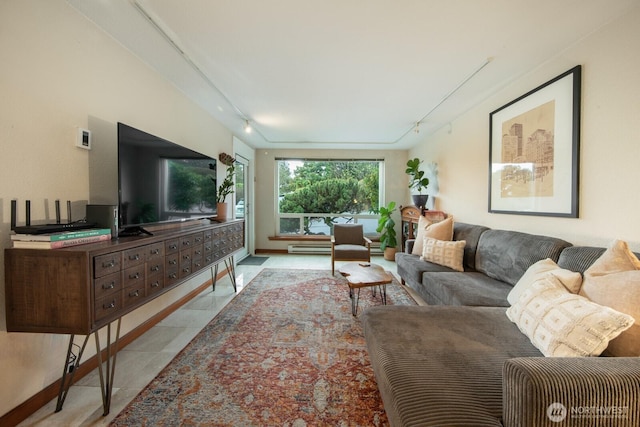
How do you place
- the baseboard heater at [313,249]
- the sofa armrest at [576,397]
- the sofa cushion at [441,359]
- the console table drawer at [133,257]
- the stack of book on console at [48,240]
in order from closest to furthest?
the sofa armrest at [576,397]
the sofa cushion at [441,359]
the stack of book on console at [48,240]
the console table drawer at [133,257]
the baseboard heater at [313,249]

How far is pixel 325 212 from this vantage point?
592 centimetres

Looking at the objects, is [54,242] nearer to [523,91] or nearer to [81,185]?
[81,185]

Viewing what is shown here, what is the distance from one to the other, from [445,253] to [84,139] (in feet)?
11.0

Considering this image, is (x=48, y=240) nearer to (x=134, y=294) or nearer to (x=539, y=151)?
(x=134, y=294)

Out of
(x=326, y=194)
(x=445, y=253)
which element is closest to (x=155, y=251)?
(x=445, y=253)

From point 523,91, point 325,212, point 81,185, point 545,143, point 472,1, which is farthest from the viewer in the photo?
point 325,212

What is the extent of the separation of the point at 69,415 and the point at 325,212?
16.0ft

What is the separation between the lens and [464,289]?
2141 millimetres

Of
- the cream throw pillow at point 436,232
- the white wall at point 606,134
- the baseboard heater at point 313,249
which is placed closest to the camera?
the white wall at point 606,134

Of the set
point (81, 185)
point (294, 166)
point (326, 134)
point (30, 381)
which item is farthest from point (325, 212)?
point (30, 381)

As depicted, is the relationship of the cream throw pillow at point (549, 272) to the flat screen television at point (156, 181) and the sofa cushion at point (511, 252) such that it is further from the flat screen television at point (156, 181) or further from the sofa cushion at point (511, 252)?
the flat screen television at point (156, 181)

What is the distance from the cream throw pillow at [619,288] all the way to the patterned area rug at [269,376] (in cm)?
113

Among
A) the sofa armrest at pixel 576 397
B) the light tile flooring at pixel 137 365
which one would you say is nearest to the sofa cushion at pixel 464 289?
the sofa armrest at pixel 576 397

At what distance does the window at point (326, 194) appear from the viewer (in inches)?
232
